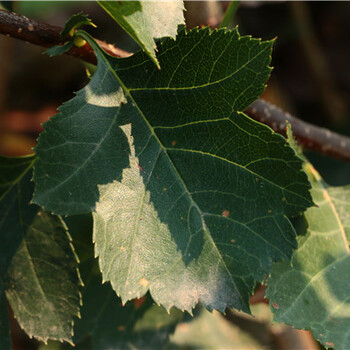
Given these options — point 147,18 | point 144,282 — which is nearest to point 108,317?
point 144,282

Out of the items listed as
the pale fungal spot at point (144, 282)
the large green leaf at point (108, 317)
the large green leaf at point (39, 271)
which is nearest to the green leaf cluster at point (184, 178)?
the pale fungal spot at point (144, 282)

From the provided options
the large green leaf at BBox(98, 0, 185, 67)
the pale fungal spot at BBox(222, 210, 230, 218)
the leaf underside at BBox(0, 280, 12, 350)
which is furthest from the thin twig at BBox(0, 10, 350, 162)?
the leaf underside at BBox(0, 280, 12, 350)

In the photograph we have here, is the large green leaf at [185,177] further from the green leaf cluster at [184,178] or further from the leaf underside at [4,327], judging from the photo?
the leaf underside at [4,327]

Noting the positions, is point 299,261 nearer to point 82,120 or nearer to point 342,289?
point 342,289

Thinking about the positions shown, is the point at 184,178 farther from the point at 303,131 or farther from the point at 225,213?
the point at 303,131

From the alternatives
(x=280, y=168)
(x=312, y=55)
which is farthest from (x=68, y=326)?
(x=312, y=55)

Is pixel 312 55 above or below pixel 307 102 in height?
above

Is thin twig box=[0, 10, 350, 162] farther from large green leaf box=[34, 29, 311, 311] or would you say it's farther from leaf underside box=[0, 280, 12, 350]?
leaf underside box=[0, 280, 12, 350]
